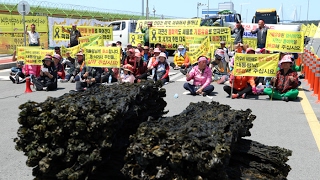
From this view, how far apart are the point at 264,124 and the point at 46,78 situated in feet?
23.5

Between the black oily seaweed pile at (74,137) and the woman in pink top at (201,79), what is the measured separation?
7.79 meters

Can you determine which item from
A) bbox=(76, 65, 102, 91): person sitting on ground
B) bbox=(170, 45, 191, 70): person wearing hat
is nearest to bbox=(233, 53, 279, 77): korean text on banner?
bbox=(76, 65, 102, 91): person sitting on ground

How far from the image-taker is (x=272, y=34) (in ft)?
42.8

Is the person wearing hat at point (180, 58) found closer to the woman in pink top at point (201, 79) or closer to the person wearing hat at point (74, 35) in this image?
the person wearing hat at point (74, 35)

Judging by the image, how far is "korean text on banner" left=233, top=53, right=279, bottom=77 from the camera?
1106cm

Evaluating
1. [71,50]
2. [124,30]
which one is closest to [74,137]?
[71,50]

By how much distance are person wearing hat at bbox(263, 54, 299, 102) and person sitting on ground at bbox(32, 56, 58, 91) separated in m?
6.16

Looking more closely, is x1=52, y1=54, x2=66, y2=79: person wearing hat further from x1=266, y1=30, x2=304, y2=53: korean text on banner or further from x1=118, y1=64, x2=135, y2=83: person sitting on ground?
x1=266, y1=30, x2=304, y2=53: korean text on banner

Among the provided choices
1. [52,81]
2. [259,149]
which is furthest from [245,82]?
[259,149]

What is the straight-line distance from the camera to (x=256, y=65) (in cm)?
1120

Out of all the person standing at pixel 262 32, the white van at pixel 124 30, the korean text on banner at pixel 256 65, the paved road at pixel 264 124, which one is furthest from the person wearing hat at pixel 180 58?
the white van at pixel 124 30

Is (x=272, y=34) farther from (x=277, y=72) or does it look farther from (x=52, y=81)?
(x=52, y=81)

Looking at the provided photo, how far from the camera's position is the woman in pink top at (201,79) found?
38.7 feet

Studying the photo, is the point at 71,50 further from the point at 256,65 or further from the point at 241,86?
the point at 256,65
